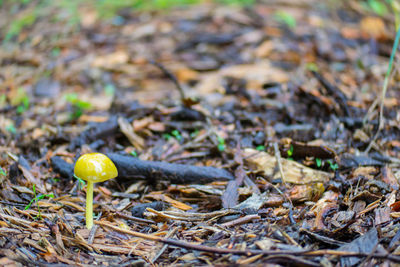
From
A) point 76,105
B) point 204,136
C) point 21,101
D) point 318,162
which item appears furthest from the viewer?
point 21,101

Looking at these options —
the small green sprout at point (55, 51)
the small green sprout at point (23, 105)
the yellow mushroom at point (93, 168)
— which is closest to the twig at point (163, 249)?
the yellow mushroom at point (93, 168)

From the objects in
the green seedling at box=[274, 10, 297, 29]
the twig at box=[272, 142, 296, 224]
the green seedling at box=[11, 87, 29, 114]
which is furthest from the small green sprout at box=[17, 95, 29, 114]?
the green seedling at box=[274, 10, 297, 29]

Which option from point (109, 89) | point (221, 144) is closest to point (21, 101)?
point (109, 89)

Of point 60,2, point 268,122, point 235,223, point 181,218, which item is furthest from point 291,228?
point 60,2

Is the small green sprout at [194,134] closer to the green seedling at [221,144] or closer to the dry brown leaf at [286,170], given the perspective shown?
the green seedling at [221,144]

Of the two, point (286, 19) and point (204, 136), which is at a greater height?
point (286, 19)

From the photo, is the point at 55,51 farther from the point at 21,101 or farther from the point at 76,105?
the point at 76,105

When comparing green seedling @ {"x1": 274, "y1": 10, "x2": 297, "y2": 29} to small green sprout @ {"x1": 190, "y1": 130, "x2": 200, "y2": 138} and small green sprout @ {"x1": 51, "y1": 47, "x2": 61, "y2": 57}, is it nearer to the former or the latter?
small green sprout @ {"x1": 190, "y1": 130, "x2": 200, "y2": 138}
